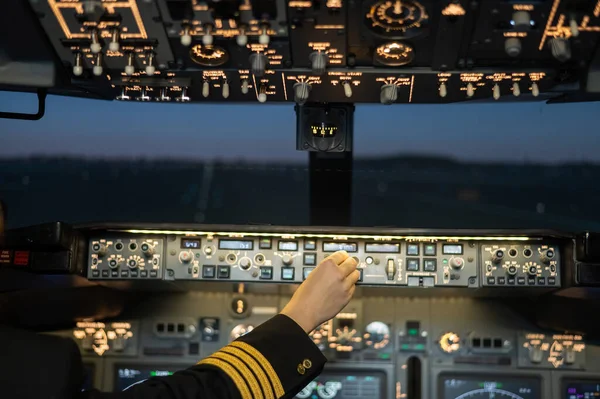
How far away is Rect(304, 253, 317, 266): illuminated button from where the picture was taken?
9.69 feet

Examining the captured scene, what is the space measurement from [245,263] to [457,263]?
0.86m

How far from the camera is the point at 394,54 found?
7.74 ft

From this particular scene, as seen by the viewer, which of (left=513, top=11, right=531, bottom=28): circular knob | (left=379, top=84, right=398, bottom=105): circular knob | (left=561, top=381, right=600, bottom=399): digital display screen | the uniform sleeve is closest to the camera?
the uniform sleeve

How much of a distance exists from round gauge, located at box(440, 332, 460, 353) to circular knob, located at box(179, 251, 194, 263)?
3.99 ft

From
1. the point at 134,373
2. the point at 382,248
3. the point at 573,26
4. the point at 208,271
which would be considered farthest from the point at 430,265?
the point at 134,373

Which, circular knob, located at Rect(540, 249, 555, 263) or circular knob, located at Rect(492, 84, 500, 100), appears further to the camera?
circular knob, located at Rect(540, 249, 555, 263)

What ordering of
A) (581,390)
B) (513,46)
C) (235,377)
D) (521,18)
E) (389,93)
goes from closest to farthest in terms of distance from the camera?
(235,377), (521,18), (513,46), (389,93), (581,390)

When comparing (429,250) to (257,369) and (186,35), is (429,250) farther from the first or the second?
(257,369)

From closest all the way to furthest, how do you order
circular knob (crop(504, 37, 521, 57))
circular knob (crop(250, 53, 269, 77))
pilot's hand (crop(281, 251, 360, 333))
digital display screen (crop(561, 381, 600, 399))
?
pilot's hand (crop(281, 251, 360, 333)) → circular knob (crop(504, 37, 521, 57)) → circular knob (crop(250, 53, 269, 77)) → digital display screen (crop(561, 381, 600, 399))

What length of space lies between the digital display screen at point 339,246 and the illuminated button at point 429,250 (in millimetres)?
279

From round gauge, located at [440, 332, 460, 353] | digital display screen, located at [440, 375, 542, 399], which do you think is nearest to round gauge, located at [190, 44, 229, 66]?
round gauge, located at [440, 332, 460, 353]

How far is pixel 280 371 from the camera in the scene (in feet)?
5.25

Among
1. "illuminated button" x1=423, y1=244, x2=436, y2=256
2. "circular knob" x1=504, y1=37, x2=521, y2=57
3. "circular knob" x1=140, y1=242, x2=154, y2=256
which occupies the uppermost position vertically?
"circular knob" x1=504, y1=37, x2=521, y2=57

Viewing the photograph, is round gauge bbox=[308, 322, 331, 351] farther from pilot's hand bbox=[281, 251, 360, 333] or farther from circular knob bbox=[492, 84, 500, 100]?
pilot's hand bbox=[281, 251, 360, 333]
